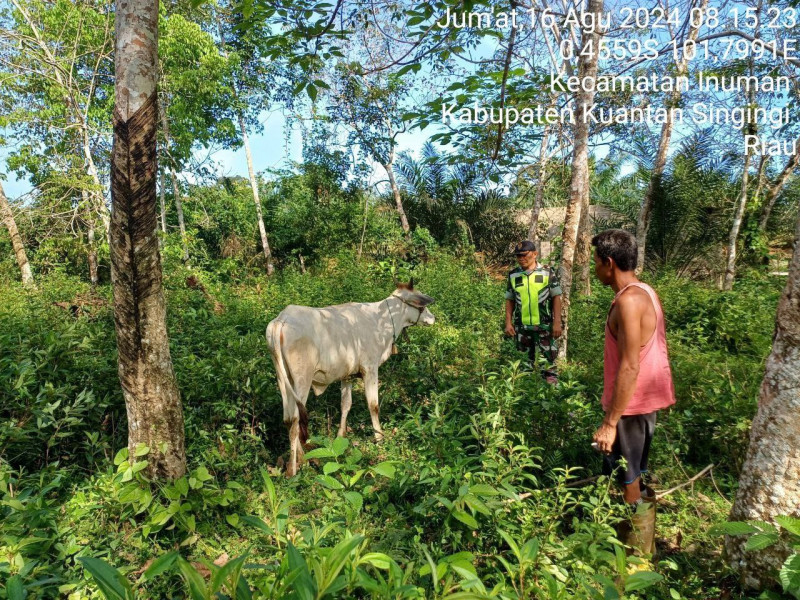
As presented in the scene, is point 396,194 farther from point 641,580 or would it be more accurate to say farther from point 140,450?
point 641,580

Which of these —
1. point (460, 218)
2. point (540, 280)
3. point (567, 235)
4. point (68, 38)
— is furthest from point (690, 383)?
point (68, 38)

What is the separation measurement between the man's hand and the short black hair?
895mm

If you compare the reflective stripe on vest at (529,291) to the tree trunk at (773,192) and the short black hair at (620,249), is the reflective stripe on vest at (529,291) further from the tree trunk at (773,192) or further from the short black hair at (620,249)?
the tree trunk at (773,192)

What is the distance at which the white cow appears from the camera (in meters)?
4.01

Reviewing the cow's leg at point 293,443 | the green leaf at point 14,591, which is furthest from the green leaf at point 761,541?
the cow's leg at point 293,443

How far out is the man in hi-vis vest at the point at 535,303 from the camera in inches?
196

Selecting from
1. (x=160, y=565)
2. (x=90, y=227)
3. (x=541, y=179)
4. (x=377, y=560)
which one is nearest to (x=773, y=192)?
(x=541, y=179)

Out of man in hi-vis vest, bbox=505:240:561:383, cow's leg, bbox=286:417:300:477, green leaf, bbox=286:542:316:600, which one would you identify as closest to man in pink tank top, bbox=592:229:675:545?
green leaf, bbox=286:542:316:600

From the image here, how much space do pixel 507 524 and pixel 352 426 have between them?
9.01ft

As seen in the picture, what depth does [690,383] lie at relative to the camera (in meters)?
4.22

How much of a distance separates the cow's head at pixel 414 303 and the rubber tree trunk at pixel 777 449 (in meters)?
3.44

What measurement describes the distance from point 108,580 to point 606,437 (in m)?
2.33

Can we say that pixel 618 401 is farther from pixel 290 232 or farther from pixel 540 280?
pixel 290 232

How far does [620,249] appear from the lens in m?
2.59
